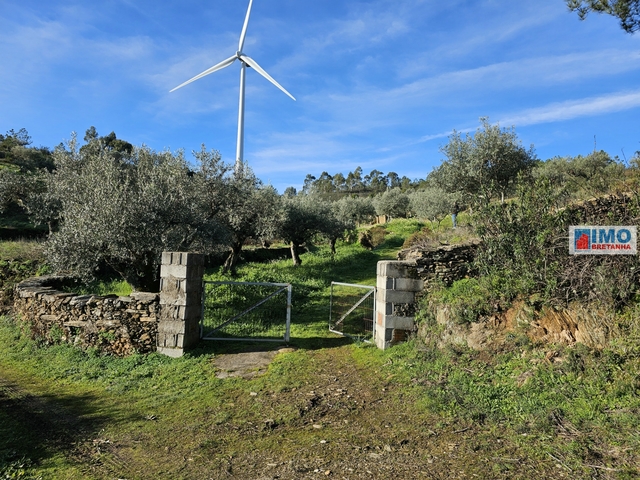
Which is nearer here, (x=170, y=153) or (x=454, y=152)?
(x=170, y=153)

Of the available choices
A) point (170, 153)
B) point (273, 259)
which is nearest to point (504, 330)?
point (170, 153)

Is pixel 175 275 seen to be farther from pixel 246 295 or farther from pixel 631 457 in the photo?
pixel 631 457

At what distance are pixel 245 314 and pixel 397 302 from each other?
5.03 m

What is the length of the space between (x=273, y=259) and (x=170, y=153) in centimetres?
1197

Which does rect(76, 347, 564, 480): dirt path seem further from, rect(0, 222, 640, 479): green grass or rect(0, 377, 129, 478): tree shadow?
rect(0, 377, 129, 478): tree shadow

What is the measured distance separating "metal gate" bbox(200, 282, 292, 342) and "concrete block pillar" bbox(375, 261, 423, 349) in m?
2.54

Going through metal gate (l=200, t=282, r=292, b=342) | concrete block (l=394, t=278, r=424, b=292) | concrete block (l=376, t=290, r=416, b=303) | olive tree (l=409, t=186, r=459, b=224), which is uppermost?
olive tree (l=409, t=186, r=459, b=224)

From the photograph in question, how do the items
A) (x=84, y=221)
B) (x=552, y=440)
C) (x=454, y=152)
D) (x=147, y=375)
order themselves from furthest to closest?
(x=454, y=152) → (x=84, y=221) → (x=147, y=375) → (x=552, y=440)

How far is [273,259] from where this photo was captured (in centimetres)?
2916

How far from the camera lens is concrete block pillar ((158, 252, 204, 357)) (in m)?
9.87

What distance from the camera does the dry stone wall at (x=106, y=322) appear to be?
10.1 metres

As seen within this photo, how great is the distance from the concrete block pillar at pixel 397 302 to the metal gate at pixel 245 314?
2542mm

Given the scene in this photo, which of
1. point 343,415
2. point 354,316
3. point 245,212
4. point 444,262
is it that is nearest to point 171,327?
point 343,415

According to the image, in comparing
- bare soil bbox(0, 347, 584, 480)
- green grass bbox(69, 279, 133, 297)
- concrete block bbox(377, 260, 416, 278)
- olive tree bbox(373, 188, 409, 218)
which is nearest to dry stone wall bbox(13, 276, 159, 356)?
bare soil bbox(0, 347, 584, 480)
